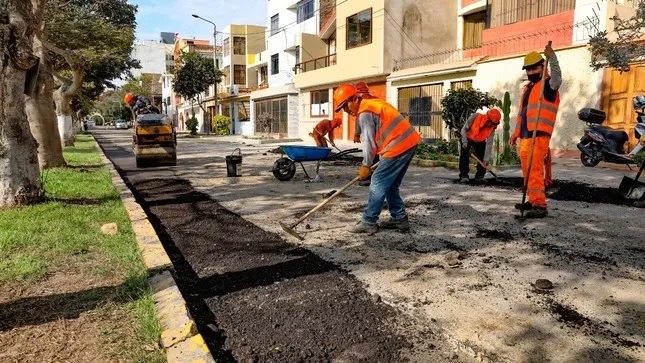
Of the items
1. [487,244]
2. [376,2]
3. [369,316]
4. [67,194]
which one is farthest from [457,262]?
[376,2]

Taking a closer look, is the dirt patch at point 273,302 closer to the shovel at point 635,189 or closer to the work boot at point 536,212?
the work boot at point 536,212

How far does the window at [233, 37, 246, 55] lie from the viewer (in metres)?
39.8

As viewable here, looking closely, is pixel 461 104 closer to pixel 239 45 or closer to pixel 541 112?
pixel 541 112

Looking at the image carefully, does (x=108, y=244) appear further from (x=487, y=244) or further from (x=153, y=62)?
(x=153, y=62)

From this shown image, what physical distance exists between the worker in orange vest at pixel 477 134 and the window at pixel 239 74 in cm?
3435

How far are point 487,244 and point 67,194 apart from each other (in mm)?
5708

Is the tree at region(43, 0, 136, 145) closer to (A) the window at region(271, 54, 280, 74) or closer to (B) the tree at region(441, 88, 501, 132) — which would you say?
(B) the tree at region(441, 88, 501, 132)

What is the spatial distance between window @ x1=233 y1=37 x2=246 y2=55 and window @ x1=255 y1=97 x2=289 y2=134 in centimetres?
988

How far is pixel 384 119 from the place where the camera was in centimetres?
468

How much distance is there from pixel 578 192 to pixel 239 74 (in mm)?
36473

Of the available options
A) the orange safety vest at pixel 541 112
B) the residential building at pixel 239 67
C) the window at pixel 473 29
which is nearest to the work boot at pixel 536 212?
the orange safety vest at pixel 541 112

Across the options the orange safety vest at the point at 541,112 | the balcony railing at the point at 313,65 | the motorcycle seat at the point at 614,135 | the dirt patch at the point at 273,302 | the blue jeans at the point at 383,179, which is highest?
the balcony railing at the point at 313,65

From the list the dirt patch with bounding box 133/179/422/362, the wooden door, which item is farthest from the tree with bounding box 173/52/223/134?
the dirt patch with bounding box 133/179/422/362

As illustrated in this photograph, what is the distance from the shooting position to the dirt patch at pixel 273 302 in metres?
2.51
